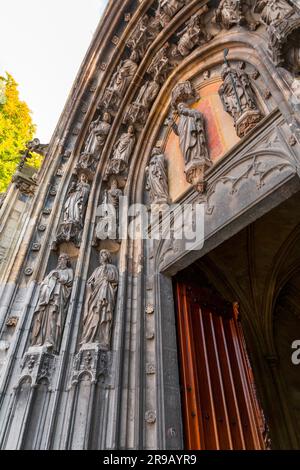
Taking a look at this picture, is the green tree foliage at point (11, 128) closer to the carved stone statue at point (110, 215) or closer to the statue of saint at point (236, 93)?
the carved stone statue at point (110, 215)

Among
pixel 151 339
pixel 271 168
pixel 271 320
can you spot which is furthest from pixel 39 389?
pixel 271 320

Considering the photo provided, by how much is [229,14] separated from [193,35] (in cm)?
87

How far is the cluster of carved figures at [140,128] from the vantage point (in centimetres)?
313

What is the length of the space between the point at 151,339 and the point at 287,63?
2875 millimetres

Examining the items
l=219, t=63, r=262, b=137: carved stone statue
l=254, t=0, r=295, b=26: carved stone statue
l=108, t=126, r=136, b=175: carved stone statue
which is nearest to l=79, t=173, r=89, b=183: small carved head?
l=108, t=126, r=136, b=175: carved stone statue

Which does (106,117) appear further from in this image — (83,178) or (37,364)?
(37,364)

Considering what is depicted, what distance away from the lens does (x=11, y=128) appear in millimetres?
9055

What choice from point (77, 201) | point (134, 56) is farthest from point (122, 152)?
point (134, 56)

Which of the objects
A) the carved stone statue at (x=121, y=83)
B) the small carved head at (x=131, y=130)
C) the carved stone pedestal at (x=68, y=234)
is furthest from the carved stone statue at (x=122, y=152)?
the carved stone pedestal at (x=68, y=234)

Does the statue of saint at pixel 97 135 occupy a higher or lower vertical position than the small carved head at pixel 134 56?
lower

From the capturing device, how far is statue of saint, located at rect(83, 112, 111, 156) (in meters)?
5.20

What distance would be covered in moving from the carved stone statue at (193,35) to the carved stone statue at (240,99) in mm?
1298

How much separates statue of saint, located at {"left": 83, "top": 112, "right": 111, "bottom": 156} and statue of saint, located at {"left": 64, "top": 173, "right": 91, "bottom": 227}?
57 cm

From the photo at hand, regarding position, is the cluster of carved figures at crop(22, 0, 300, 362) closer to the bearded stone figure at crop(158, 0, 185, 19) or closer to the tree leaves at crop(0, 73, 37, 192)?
the bearded stone figure at crop(158, 0, 185, 19)
